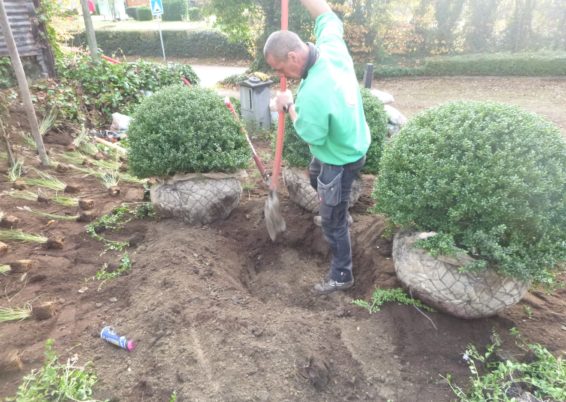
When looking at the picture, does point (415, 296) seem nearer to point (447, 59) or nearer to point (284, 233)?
point (284, 233)

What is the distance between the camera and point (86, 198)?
453cm

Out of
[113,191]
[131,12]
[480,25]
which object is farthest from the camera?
[131,12]

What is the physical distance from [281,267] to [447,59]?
12480 mm

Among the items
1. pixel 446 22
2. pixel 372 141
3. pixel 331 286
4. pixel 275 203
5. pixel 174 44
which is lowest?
pixel 331 286

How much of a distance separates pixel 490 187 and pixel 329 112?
3.60 ft

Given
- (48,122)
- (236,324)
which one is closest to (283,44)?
(236,324)

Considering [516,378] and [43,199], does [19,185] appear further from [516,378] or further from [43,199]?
[516,378]

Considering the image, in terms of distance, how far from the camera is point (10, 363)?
236cm

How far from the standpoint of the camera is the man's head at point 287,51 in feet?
8.77

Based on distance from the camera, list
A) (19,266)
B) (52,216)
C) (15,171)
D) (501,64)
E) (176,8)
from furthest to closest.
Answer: (176,8) < (501,64) < (15,171) < (52,216) < (19,266)

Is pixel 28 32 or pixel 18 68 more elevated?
pixel 28 32

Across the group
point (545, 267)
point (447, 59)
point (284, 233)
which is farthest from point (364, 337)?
point (447, 59)

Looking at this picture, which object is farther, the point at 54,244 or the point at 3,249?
the point at 54,244

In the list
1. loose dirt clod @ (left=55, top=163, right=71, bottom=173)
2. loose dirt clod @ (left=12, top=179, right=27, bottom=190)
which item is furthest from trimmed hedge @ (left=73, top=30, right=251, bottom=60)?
loose dirt clod @ (left=12, top=179, right=27, bottom=190)
